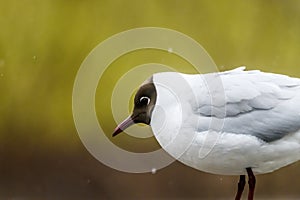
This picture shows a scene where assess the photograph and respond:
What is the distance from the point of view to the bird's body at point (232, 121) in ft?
9.48

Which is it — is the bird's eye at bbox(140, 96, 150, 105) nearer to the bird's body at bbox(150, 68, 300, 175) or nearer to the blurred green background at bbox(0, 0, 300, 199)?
the bird's body at bbox(150, 68, 300, 175)

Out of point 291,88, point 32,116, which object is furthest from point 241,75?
point 32,116

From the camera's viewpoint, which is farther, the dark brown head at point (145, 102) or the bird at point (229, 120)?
the dark brown head at point (145, 102)

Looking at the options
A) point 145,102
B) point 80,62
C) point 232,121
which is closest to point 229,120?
point 232,121

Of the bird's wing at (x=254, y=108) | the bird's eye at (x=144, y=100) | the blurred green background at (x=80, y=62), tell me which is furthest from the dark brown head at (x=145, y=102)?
the blurred green background at (x=80, y=62)

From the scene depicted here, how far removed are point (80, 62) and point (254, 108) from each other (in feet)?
6.29

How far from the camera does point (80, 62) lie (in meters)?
4.73

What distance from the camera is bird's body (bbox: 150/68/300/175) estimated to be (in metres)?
2.89

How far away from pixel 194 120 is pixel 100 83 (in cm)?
188

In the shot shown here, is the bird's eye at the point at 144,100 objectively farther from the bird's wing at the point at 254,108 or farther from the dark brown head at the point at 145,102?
the bird's wing at the point at 254,108

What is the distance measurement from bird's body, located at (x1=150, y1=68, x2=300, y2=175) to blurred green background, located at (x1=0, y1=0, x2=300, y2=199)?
1.71 metres

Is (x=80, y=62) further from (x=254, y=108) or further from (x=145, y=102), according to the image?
(x=254, y=108)

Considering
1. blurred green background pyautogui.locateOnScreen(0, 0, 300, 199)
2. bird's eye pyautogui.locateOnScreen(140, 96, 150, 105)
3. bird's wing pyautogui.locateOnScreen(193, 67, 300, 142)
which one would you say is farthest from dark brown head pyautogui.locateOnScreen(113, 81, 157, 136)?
blurred green background pyautogui.locateOnScreen(0, 0, 300, 199)

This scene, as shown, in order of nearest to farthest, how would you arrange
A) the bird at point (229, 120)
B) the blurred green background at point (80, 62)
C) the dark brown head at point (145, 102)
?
1. the bird at point (229, 120)
2. the dark brown head at point (145, 102)
3. the blurred green background at point (80, 62)
